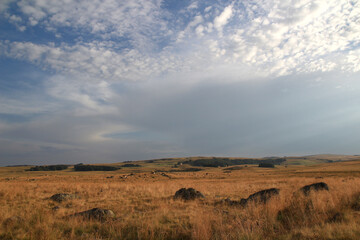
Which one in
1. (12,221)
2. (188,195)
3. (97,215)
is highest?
(12,221)

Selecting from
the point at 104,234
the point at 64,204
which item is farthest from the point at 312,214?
the point at 64,204

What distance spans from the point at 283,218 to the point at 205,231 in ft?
12.5

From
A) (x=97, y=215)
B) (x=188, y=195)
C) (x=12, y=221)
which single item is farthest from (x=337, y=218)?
(x=12, y=221)

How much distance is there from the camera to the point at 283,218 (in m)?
8.14

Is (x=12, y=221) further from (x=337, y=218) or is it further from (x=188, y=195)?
(x=337, y=218)

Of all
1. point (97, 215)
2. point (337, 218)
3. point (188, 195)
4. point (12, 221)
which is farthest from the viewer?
point (188, 195)

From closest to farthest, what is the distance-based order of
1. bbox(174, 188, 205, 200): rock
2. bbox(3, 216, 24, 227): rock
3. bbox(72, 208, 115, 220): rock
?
bbox(3, 216, 24, 227): rock < bbox(72, 208, 115, 220): rock < bbox(174, 188, 205, 200): rock

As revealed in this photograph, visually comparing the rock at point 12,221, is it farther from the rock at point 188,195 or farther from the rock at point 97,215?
the rock at point 188,195

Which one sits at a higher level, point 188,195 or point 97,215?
Answer: point 97,215

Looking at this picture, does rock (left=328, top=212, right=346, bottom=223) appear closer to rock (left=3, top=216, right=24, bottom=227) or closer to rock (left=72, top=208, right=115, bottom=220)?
rock (left=72, top=208, right=115, bottom=220)

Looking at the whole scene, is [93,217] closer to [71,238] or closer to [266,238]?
[71,238]

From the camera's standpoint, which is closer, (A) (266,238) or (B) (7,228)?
(A) (266,238)

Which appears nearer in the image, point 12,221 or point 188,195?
point 12,221

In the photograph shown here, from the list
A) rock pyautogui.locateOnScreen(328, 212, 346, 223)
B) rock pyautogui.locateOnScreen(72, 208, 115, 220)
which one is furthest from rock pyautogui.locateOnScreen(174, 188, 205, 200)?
rock pyautogui.locateOnScreen(328, 212, 346, 223)
